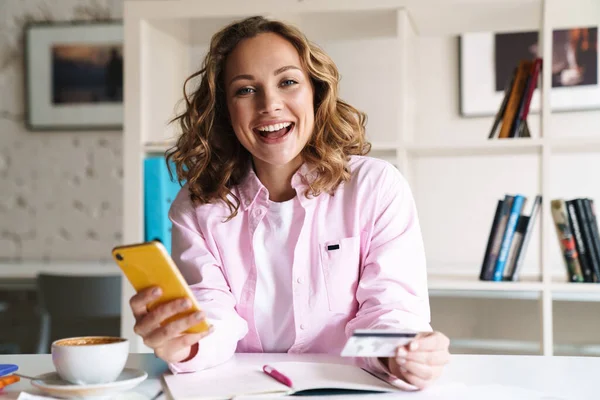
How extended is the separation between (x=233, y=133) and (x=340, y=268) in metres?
0.45

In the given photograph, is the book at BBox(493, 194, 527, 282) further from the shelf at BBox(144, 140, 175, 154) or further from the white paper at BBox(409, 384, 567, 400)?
the white paper at BBox(409, 384, 567, 400)

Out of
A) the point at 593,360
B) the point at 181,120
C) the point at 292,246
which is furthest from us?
the point at 181,120

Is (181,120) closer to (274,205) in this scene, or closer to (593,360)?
(274,205)

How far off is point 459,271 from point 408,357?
167 centimetres

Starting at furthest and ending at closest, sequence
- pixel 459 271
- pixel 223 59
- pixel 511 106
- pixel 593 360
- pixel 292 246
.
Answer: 1. pixel 459 271
2. pixel 511 106
3. pixel 223 59
4. pixel 292 246
5. pixel 593 360

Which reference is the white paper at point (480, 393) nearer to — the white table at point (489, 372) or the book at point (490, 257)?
the white table at point (489, 372)

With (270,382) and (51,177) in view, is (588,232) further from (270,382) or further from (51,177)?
(51,177)

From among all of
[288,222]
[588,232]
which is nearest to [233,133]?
[288,222]

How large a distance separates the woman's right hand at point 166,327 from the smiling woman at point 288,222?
0.20m

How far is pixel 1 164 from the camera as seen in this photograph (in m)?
4.12

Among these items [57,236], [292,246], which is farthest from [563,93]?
[57,236]

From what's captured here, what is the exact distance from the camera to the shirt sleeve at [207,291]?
119 cm

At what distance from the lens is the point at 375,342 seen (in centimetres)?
98

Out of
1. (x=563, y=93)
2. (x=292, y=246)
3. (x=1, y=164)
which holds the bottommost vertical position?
(x=292, y=246)
